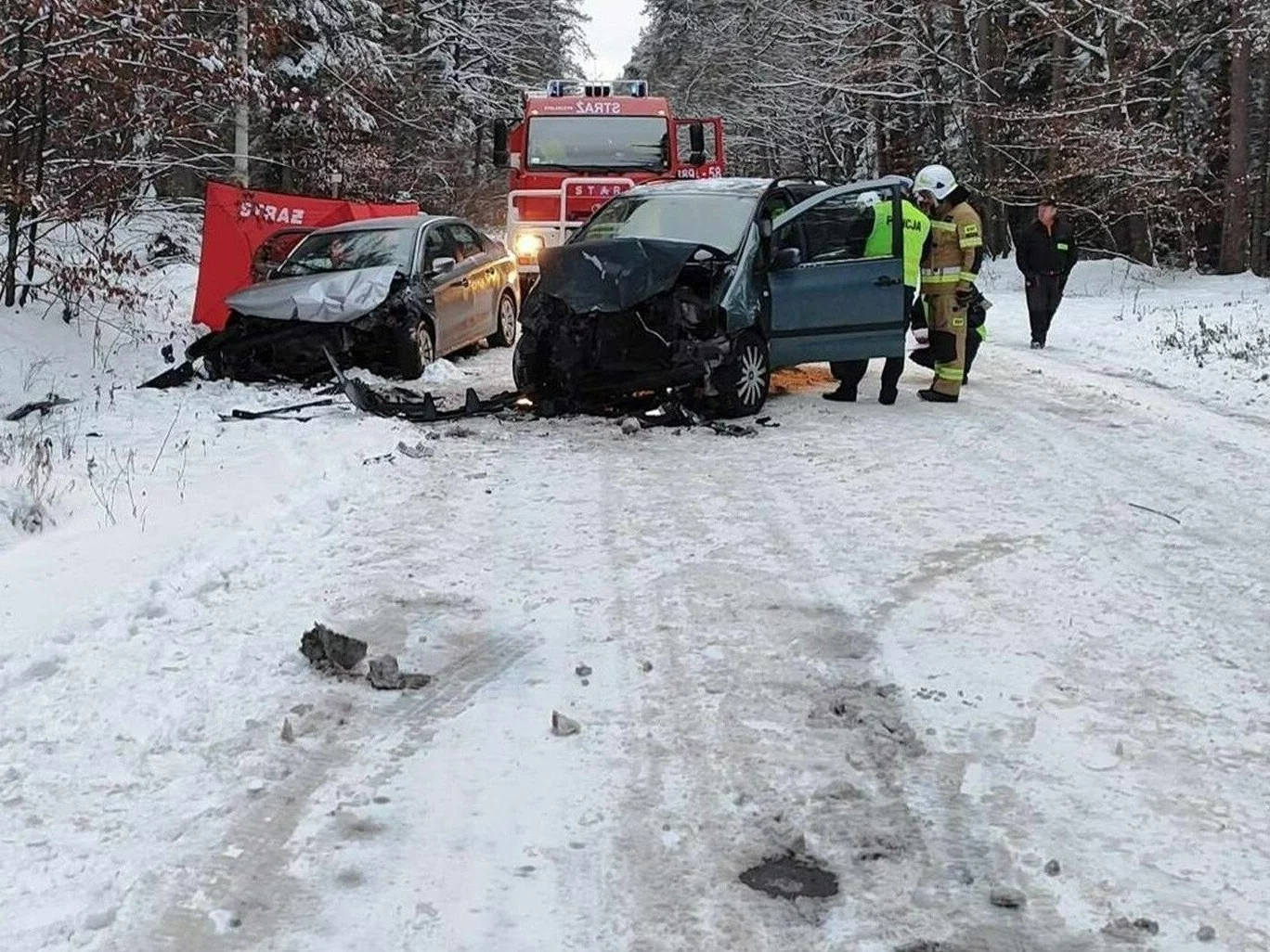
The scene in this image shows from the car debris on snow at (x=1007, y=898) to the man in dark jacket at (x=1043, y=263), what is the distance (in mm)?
11332

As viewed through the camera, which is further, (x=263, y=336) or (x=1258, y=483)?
(x=263, y=336)

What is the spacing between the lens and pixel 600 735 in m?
3.46

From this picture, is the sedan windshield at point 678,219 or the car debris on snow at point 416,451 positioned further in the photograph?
the sedan windshield at point 678,219

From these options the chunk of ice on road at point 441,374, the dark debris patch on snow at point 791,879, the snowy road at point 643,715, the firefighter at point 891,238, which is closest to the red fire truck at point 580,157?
the chunk of ice on road at point 441,374

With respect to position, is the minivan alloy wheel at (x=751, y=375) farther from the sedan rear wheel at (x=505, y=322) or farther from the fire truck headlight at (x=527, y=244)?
the fire truck headlight at (x=527, y=244)

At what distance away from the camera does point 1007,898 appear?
2625 millimetres

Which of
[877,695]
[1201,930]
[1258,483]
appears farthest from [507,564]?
[1258,483]

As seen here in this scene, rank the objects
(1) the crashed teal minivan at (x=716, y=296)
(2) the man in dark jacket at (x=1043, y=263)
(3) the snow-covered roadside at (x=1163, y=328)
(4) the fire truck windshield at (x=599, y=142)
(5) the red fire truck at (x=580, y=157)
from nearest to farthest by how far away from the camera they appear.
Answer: (1) the crashed teal minivan at (x=716, y=296)
(3) the snow-covered roadside at (x=1163, y=328)
(2) the man in dark jacket at (x=1043, y=263)
(5) the red fire truck at (x=580, y=157)
(4) the fire truck windshield at (x=599, y=142)

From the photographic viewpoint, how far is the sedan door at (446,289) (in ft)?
36.1

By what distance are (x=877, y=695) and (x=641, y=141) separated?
41.0 ft

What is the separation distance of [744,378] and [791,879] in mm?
6010

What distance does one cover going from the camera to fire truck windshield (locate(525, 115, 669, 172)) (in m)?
15.0

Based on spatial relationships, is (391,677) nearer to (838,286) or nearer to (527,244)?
(838,286)

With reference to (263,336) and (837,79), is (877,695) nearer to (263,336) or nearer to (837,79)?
(263,336)
